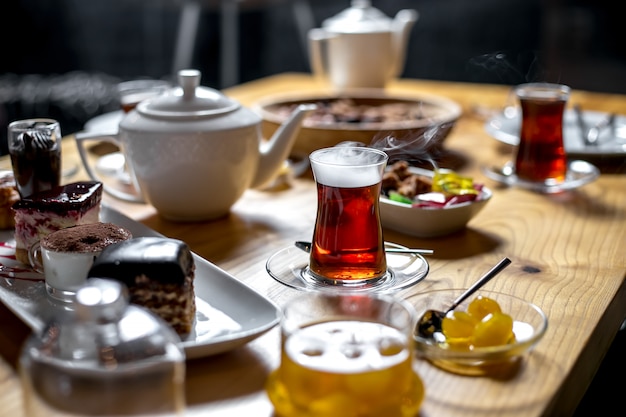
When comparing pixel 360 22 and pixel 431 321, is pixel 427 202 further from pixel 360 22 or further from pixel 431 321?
pixel 360 22

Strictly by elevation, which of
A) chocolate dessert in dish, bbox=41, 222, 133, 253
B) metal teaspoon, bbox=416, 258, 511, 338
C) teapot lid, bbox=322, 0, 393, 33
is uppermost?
teapot lid, bbox=322, 0, 393, 33

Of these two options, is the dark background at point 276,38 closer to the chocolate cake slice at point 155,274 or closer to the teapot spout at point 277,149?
the teapot spout at point 277,149

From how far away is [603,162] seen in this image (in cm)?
147

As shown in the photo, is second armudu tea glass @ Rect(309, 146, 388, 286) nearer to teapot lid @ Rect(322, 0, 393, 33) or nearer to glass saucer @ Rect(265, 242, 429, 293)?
glass saucer @ Rect(265, 242, 429, 293)

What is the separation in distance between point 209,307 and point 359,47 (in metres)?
1.25

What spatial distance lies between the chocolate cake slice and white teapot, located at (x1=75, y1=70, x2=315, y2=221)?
36 cm

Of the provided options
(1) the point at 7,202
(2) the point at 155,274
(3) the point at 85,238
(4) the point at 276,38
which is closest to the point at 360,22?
(1) the point at 7,202

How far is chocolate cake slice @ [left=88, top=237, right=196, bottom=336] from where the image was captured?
712 mm

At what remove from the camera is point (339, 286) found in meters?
0.89

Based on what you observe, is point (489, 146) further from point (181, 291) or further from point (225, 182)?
point (181, 291)

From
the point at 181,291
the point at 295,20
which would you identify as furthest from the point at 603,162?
the point at 295,20

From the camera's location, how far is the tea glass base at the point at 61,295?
0.83m

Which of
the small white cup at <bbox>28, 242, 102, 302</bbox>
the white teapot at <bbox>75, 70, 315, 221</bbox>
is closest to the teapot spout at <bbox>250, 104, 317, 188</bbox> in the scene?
the white teapot at <bbox>75, 70, 315, 221</bbox>

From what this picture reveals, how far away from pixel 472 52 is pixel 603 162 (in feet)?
9.12
